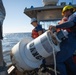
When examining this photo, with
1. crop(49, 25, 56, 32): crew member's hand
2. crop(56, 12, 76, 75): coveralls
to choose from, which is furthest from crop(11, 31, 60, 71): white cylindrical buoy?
crop(56, 12, 76, 75): coveralls

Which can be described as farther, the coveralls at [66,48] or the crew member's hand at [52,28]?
the coveralls at [66,48]

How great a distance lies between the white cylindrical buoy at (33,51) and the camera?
3305 mm

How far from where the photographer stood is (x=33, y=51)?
3.33 metres

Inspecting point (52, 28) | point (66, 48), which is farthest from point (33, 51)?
point (66, 48)

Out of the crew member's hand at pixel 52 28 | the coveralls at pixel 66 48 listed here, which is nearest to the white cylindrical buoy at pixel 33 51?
the crew member's hand at pixel 52 28

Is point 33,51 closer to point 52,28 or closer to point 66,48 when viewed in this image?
point 52,28

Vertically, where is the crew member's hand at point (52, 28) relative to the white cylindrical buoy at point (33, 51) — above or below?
above

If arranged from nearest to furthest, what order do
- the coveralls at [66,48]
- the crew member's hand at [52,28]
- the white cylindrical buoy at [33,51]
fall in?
the white cylindrical buoy at [33,51], the crew member's hand at [52,28], the coveralls at [66,48]

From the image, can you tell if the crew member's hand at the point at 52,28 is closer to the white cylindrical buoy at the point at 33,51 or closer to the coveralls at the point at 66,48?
the white cylindrical buoy at the point at 33,51

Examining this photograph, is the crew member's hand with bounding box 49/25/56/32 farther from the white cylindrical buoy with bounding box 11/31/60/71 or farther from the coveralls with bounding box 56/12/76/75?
the coveralls with bounding box 56/12/76/75

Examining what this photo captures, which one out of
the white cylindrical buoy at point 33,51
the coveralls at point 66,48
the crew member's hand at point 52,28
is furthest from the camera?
the coveralls at point 66,48

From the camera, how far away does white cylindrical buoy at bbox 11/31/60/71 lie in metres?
3.30

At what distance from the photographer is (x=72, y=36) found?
376 centimetres

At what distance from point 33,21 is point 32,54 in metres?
1.74
